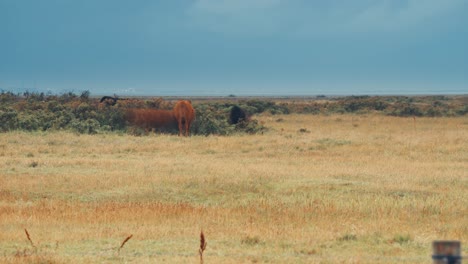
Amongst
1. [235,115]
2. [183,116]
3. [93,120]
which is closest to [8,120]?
[93,120]

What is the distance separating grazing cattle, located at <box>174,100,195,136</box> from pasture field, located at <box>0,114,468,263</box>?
243 inches

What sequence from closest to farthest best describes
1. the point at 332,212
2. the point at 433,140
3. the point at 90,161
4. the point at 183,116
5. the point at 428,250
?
the point at 428,250 → the point at 332,212 → the point at 90,161 → the point at 433,140 → the point at 183,116

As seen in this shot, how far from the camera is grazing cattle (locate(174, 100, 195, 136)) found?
3372 cm

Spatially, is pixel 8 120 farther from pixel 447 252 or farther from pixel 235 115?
pixel 447 252

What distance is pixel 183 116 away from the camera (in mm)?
33781

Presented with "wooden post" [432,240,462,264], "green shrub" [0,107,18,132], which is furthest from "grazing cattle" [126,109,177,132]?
"wooden post" [432,240,462,264]

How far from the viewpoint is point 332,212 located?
44.0 feet

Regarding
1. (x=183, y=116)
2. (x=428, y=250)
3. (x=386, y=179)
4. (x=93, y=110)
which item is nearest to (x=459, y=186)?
(x=386, y=179)

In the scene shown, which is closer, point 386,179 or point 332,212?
point 332,212

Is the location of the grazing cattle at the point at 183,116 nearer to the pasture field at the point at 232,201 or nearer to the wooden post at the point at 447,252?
the pasture field at the point at 232,201

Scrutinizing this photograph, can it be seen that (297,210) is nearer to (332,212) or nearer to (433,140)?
(332,212)

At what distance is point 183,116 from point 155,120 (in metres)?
1.48

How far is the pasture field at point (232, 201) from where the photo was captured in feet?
33.3

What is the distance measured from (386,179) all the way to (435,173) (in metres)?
1.75
